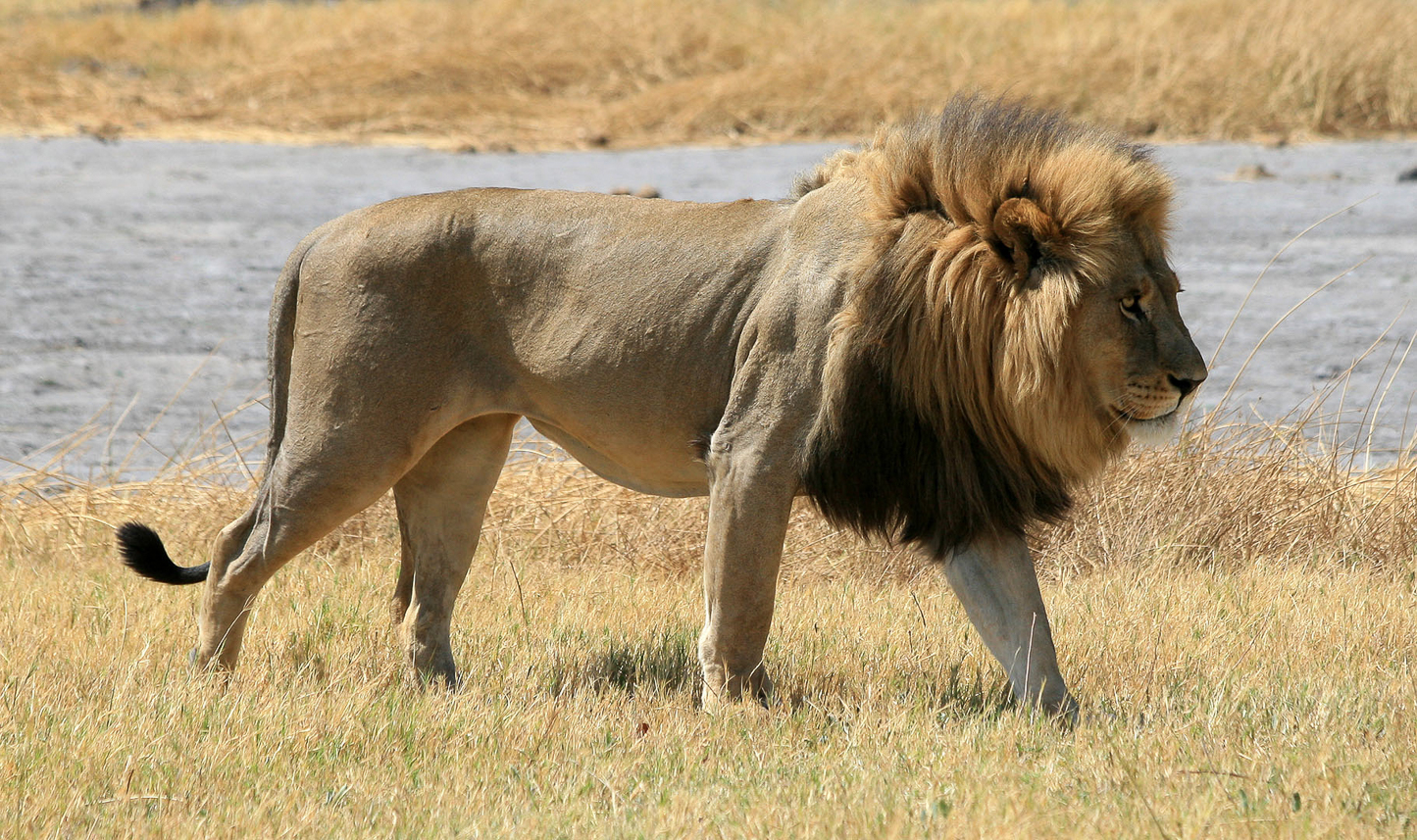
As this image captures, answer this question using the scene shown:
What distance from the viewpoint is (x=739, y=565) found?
12.9 ft

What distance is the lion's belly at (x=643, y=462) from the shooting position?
420cm

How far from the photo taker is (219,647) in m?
4.50

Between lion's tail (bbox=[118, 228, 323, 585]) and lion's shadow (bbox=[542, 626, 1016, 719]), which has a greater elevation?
lion's tail (bbox=[118, 228, 323, 585])

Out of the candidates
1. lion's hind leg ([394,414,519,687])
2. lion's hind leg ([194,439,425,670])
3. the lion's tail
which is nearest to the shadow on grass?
lion's hind leg ([394,414,519,687])

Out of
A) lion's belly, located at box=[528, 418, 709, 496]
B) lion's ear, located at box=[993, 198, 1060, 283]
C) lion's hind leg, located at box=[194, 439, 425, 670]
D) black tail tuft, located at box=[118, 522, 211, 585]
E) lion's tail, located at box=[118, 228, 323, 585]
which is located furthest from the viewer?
black tail tuft, located at box=[118, 522, 211, 585]

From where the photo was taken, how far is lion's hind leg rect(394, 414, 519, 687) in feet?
15.3

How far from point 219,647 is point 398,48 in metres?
14.4

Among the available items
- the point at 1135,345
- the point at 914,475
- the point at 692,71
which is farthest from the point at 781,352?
the point at 692,71

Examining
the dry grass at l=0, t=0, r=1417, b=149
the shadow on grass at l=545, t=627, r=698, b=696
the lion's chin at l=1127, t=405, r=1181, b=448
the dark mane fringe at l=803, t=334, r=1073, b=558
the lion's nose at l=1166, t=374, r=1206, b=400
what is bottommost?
the dry grass at l=0, t=0, r=1417, b=149

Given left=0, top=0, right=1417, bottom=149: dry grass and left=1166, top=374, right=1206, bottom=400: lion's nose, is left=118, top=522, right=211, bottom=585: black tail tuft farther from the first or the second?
left=0, top=0, right=1417, bottom=149: dry grass

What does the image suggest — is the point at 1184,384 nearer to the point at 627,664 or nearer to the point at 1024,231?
the point at 1024,231

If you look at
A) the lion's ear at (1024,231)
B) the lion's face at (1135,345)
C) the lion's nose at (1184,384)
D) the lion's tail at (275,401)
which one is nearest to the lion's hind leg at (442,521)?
the lion's tail at (275,401)

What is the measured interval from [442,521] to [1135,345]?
204 cm

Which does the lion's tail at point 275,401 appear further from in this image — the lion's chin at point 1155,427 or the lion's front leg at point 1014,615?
the lion's chin at point 1155,427
